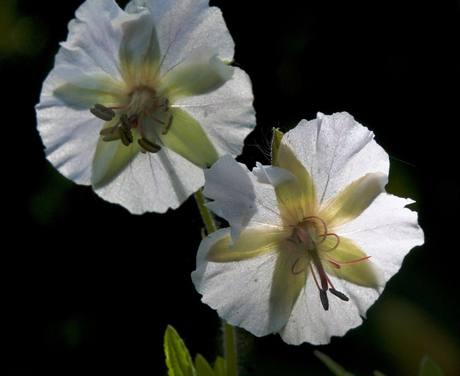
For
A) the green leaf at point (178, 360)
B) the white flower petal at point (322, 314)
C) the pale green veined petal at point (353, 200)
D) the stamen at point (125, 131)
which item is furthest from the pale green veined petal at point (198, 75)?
the green leaf at point (178, 360)

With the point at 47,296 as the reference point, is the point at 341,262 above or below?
above

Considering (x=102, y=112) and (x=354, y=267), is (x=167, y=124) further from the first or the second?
(x=354, y=267)

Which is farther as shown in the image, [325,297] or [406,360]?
A: [406,360]

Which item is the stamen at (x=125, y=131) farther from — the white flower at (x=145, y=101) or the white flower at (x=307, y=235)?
the white flower at (x=307, y=235)

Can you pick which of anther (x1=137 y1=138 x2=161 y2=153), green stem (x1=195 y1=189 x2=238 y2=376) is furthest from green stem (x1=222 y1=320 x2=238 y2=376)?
anther (x1=137 y1=138 x2=161 y2=153)
